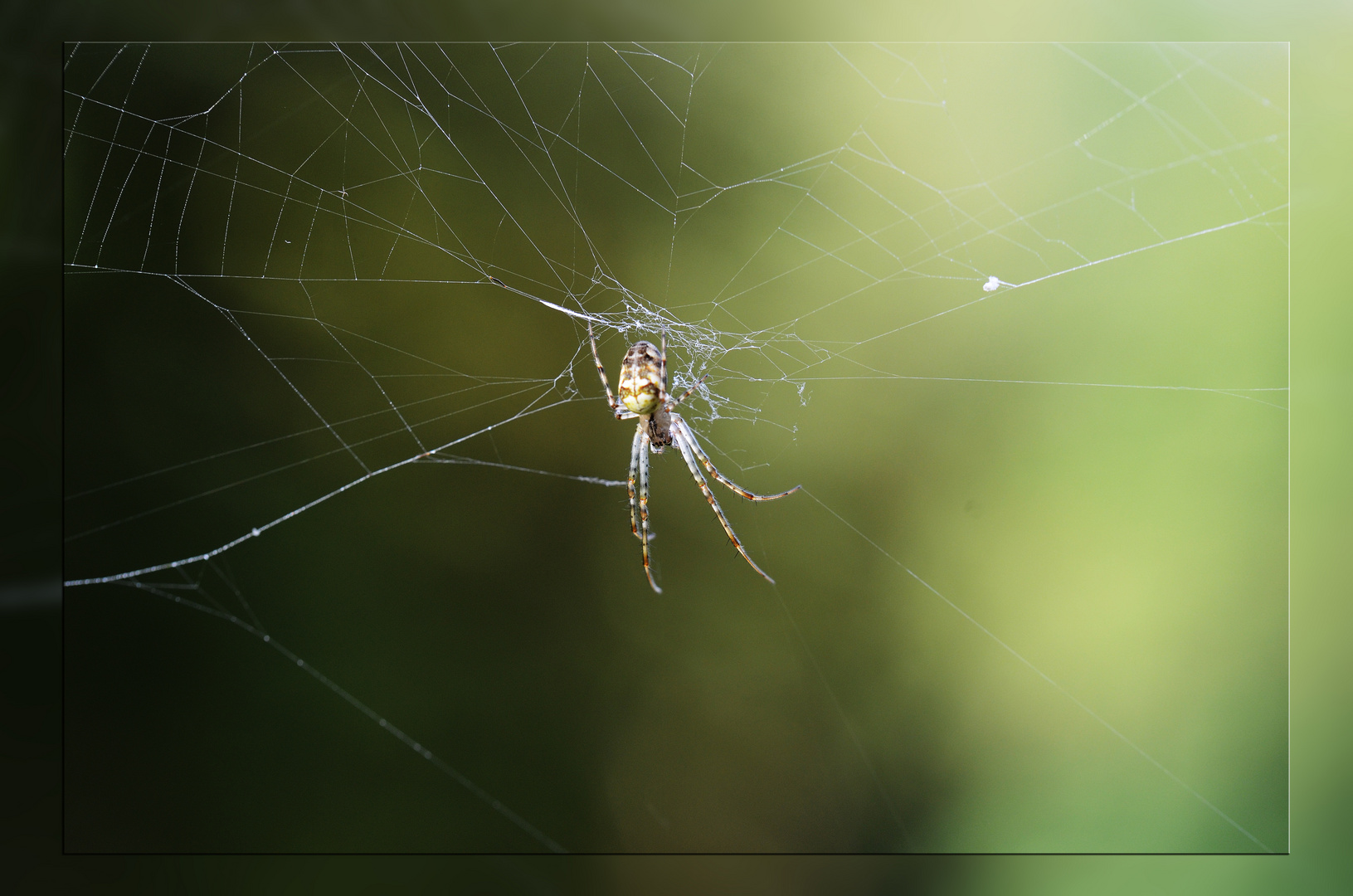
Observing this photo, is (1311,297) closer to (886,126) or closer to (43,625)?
(886,126)

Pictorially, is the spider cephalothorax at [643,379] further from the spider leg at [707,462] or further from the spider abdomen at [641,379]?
the spider leg at [707,462]

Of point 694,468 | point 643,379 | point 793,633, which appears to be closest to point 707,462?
point 694,468

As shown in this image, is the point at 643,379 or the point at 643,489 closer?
the point at 643,379

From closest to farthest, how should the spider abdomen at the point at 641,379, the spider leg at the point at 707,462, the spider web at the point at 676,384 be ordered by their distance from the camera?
the spider web at the point at 676,384 < the spider abdomen at the point at 641,379 < the spider leg at the point at 707,462

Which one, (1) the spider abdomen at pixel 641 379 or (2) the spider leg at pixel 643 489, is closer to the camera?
(1) the spider abdomen at pixel 641 379

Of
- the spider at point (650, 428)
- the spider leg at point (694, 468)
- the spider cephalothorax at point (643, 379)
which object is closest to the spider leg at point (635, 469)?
the spider at point (650, 428)

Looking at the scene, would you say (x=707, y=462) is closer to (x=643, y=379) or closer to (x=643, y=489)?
(x=643, y=489)

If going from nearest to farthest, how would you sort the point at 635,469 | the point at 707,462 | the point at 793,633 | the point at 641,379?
the point at 641,379 → the point at 707,462 → the point at 635,469 → the point at 793,633
